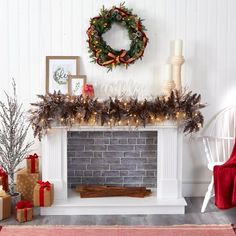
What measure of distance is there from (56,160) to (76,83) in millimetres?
792

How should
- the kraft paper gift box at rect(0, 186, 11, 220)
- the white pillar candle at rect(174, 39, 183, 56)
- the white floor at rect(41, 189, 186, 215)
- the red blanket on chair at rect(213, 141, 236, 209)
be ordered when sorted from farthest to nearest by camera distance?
the white pillar candle at rect(174, 39, 183, 56), the white floor at rect(41, 189, 186, 215), the kraft paper gift box at rect(0, 186, 11, 220), the red blanket on chair at rect(213, 141, 236, 209)

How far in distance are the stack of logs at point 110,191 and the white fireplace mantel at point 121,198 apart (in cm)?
8

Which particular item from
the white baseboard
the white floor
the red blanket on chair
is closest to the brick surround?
the white baseboard

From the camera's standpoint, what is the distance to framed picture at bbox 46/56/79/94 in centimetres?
469

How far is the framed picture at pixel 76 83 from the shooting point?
14.9ft

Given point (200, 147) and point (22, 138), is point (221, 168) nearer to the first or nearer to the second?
point (200, 147)

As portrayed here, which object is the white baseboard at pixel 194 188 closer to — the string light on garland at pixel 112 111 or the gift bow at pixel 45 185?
the string light on garland at pixel 112 111

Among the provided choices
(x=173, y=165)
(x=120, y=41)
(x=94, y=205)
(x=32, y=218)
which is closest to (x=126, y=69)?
(x=120, y=41)

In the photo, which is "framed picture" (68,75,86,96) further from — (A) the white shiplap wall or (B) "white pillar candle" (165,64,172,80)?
(B) "white pillar candle" (165,64,172,80)

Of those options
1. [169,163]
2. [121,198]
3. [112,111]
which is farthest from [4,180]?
[169,163]

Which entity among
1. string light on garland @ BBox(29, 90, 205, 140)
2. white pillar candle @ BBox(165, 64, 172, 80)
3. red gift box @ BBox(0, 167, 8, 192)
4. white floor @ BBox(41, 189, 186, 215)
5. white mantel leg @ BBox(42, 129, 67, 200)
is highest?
white pillar candle @ BBox(165, 64, 172, 80)

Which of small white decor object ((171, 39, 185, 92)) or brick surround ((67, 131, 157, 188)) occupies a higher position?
small white decor object ((171, 39, 185, 92))

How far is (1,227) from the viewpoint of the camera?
384 cm

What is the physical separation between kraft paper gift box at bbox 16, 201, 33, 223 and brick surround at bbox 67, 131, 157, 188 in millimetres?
792
